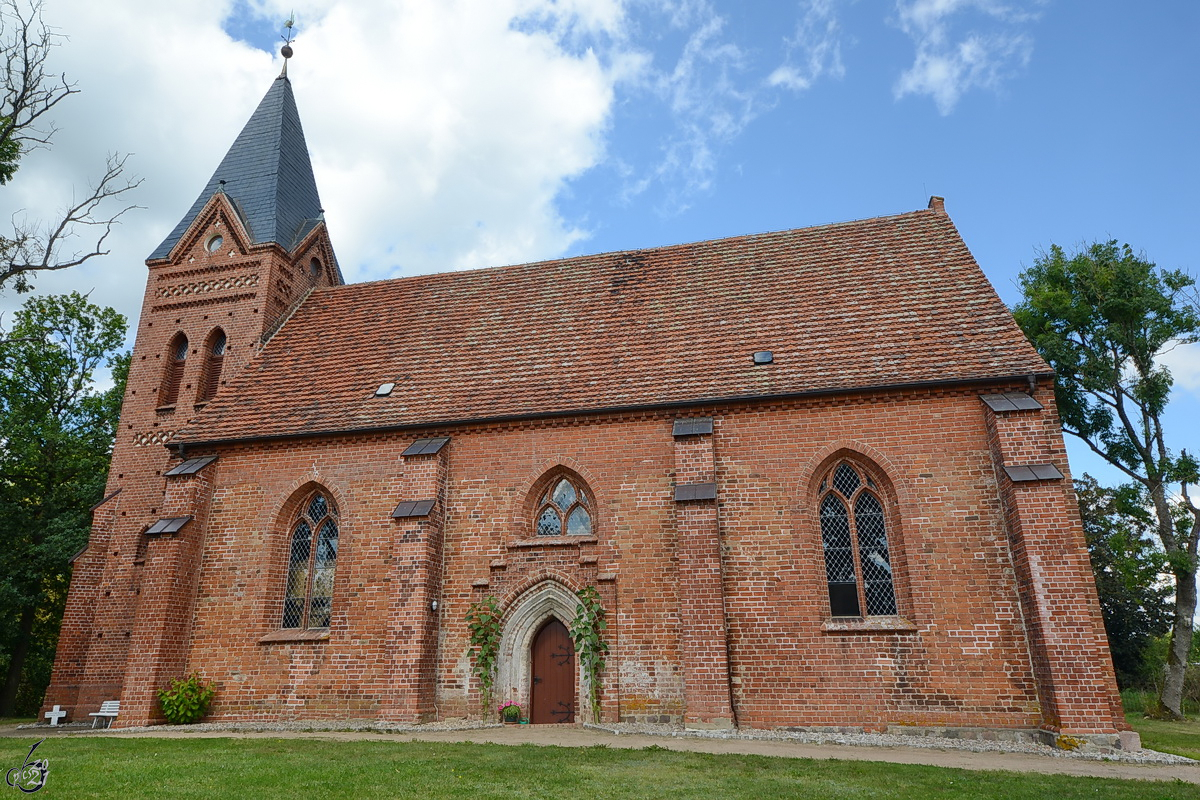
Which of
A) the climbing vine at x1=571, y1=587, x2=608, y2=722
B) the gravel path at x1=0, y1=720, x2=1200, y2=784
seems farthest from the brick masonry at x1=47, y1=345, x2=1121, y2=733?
the gravel path at x1=0, y1=720, x2=1200, y2=784

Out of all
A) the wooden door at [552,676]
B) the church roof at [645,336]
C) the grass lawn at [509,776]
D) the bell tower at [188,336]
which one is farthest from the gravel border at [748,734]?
the church roof at [645,336]

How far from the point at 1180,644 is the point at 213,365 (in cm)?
2552

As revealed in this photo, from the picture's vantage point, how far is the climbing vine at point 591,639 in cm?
1255

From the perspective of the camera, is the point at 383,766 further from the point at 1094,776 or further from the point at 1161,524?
the point at 1161,524

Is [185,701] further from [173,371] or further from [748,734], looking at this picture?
[748,734]

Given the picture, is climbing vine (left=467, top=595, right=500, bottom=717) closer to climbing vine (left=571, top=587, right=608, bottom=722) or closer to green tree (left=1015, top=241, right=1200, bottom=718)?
climbing vine (left=571, top=587, right=608, bottom=722)

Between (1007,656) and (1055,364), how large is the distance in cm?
1294

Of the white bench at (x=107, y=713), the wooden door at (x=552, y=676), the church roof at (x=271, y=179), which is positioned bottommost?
the white bench at (x=107, y=713)

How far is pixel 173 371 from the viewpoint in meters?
19.5

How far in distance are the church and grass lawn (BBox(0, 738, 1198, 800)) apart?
2.86 meters

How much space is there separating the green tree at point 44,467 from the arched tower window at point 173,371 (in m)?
6.14

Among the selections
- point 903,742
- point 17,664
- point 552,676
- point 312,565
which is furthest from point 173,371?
point 903,742

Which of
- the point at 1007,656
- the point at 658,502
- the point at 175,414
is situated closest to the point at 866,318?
the point at 658,502

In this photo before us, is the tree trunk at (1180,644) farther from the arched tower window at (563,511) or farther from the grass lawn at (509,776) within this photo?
the arched tower window at (563,511)
